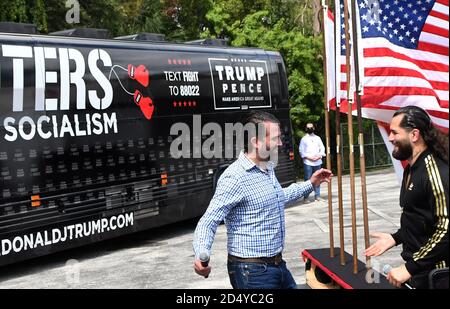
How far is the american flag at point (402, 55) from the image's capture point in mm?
6461

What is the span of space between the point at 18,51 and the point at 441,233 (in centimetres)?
762

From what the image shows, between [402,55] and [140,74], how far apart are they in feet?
22.5

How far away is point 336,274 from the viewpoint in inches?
273

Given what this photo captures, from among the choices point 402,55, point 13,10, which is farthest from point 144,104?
point 13,10

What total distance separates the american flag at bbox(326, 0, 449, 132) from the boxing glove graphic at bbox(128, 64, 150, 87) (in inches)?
225

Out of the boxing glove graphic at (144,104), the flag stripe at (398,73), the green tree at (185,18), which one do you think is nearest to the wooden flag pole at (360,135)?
the flag stripe at (398,73)

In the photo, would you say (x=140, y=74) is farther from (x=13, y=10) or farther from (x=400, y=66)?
(x=13, y=10)

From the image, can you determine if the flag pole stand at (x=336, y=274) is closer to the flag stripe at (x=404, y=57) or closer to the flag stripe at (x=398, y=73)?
the flag stripe at (x=398, y=73)

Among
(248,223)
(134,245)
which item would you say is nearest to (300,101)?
(134,245)

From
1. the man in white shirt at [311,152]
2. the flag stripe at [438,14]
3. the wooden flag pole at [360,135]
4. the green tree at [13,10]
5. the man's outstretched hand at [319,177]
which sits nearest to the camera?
the man's outstretched hand at [319,177]

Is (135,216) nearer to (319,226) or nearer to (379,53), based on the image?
(319,226)

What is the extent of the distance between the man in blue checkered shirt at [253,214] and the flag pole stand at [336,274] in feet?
3.59

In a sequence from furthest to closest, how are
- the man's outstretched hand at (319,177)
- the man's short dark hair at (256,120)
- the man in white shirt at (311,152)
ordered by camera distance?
1. the man in white shirt at (311,152)
2. the man's outstretched hand at (319,177)
3. the man's short dark hair at (256,120)

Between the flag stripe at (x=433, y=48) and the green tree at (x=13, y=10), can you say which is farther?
→ the green tree at (x=13, y=10)
